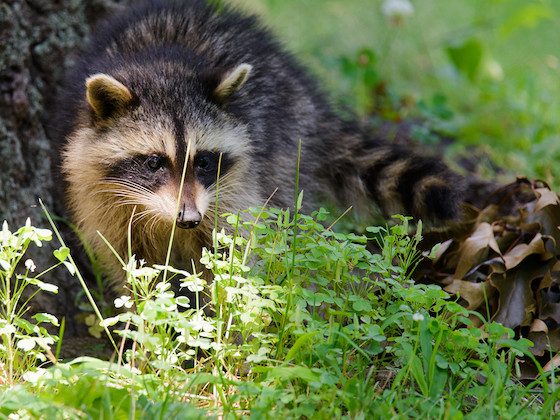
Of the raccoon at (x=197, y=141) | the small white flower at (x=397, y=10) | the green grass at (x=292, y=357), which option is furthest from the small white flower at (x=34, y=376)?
the small white flower at (x=397, y=10)

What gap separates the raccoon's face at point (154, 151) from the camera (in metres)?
3.62

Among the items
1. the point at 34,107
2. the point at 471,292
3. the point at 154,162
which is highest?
the point at 34,107

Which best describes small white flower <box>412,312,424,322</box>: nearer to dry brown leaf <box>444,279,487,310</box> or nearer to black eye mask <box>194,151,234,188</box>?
dry brown leaf <box>444,279,487,310</box>

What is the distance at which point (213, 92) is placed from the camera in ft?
12.5

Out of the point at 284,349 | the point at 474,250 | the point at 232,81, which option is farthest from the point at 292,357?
the point at 474,250

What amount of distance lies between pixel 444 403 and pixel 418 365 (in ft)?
0.54

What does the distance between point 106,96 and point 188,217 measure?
0.69m

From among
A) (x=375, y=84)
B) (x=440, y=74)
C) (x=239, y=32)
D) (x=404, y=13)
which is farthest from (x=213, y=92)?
(x=440, y=74)

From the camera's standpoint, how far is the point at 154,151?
3672 mm

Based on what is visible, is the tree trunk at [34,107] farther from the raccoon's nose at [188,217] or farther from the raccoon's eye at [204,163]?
the raccoon's nose at [188,217]

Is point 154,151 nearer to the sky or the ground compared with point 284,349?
nearer to the sky

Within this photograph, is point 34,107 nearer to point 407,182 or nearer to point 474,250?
point 407,182

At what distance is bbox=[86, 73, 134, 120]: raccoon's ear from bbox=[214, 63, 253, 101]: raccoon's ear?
408mm

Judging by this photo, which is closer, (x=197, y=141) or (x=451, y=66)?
(x=197, y=141)
